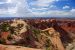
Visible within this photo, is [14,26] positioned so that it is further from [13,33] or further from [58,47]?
[58,47]

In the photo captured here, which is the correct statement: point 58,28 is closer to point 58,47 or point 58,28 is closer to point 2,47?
point 58,47

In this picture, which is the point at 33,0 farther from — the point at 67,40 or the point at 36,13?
the point at 67,40

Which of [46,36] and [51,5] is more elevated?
[51,5]

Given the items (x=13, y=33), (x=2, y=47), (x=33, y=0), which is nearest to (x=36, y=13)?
(x=33, y=0)

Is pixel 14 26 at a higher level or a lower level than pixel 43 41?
higher

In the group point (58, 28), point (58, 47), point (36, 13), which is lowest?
point (58, 47)

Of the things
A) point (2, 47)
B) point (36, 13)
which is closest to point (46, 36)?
point (36, 13)

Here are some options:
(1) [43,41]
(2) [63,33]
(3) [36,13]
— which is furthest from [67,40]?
(3) [36,13]
